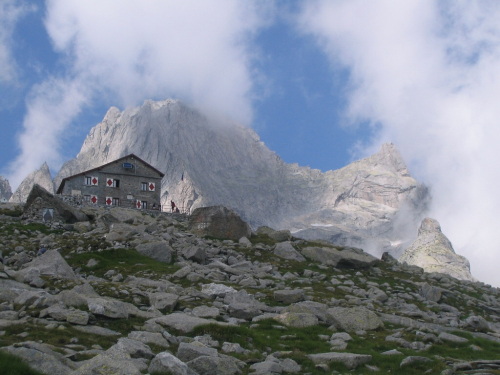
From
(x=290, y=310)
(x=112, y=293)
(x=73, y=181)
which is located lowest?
(x=290, y=310)

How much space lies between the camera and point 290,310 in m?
21.7

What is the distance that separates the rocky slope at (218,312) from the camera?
13070 mm

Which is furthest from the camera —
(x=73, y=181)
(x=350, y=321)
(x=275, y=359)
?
(x=73, y=181)

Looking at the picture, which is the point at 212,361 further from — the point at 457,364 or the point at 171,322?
the point at 457,364

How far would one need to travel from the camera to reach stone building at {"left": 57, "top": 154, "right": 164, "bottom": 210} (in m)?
82.4

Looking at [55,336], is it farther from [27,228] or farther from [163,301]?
[27,228]

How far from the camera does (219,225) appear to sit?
156 feet

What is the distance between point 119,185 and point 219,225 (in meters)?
42.2

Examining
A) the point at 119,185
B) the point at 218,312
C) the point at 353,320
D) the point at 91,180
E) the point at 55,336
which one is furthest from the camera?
the point at 119,185

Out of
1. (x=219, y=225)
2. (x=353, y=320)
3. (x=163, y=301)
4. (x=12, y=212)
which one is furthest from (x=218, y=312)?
(x=12, y=212)

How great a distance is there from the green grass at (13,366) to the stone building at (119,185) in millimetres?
73082

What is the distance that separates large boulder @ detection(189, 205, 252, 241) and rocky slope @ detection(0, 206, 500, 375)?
3.38 metres

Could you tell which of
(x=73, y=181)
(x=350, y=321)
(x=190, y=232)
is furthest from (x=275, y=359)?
(x=73, y=181)

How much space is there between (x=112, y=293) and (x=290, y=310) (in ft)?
27.1
